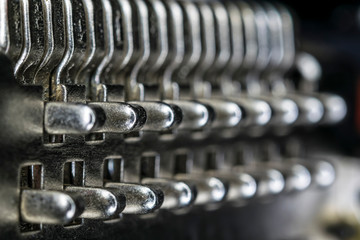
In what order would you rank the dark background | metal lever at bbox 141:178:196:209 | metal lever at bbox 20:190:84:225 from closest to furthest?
metal lever at bbox 20:190:84:225 < metal lever at bbox 141:178:196:209 < the dark background

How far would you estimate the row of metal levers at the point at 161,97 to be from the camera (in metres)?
0.57

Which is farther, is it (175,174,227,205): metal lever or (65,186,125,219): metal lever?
(175,174,227,205): metal lever

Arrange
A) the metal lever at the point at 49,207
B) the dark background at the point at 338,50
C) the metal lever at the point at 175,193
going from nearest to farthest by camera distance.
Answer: the metal lever at the point at 49,207
the metal lever at the point at 175,193
the dark background at the point at 338,50

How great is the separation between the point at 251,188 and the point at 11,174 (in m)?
0.36

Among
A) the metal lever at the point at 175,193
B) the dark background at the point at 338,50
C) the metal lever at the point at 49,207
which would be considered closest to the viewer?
the metal lever at the point at 49,207

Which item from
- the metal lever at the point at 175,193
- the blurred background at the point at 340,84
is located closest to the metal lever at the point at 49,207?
the metal lever at the point at 175,193

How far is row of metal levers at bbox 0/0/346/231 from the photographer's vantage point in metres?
0.57

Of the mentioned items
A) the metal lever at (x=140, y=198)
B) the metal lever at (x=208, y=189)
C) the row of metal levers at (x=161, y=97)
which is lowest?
the metal lever at (x=208, y=189)

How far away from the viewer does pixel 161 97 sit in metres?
0.77

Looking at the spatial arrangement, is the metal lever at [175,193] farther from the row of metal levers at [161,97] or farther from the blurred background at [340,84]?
the blurred background at [340,84]

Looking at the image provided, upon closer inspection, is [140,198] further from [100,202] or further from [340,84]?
[340,84]

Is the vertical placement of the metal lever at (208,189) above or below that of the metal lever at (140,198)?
below

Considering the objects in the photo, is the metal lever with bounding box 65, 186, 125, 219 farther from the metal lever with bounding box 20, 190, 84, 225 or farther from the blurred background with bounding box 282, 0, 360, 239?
the blurred background with bounding box 282, 0, 360, 239

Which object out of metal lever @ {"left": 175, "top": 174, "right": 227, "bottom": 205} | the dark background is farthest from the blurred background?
metal lever @ {"left": 175, "top": 174, "right": 227, "bottom": 205}
